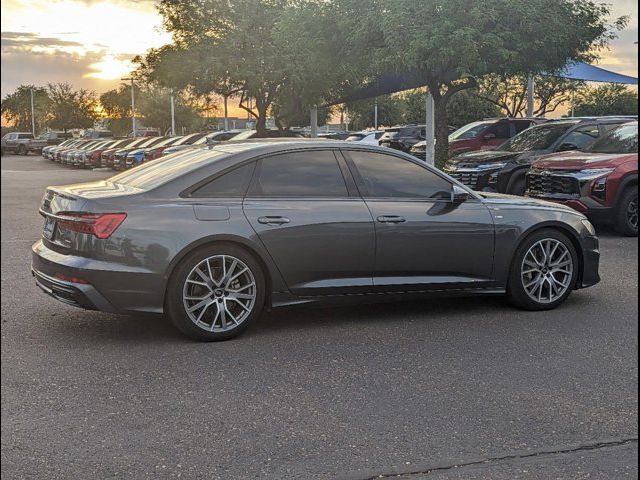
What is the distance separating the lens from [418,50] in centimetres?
1630

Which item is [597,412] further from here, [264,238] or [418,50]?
[418,50]

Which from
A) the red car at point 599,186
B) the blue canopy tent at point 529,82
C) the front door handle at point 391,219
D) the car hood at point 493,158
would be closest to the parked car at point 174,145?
the blue canopy tent at point 529,82

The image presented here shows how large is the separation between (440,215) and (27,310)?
3302 millimetres

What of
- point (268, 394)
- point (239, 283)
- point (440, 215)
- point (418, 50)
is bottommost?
point (268, 394)

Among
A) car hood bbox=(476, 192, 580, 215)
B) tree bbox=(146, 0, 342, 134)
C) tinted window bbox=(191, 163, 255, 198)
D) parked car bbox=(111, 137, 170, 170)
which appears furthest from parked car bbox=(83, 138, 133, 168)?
tinted window bbox=(191, 163, 255, 198)

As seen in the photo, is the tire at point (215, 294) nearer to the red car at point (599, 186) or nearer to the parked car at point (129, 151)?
the red car at point (599, 186)

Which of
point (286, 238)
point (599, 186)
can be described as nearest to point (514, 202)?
point (286, 238)

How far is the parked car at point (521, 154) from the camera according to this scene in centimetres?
1347

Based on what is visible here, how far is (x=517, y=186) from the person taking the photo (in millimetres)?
13820

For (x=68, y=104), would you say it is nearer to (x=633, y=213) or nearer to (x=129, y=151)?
(x=633, y=213)

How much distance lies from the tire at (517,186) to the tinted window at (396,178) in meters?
8.07

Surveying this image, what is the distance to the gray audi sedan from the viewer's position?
16.6ft

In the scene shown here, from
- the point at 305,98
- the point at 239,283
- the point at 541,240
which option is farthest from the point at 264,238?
the point at 305,98

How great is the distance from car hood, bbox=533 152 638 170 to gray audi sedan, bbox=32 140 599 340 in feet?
15.9
